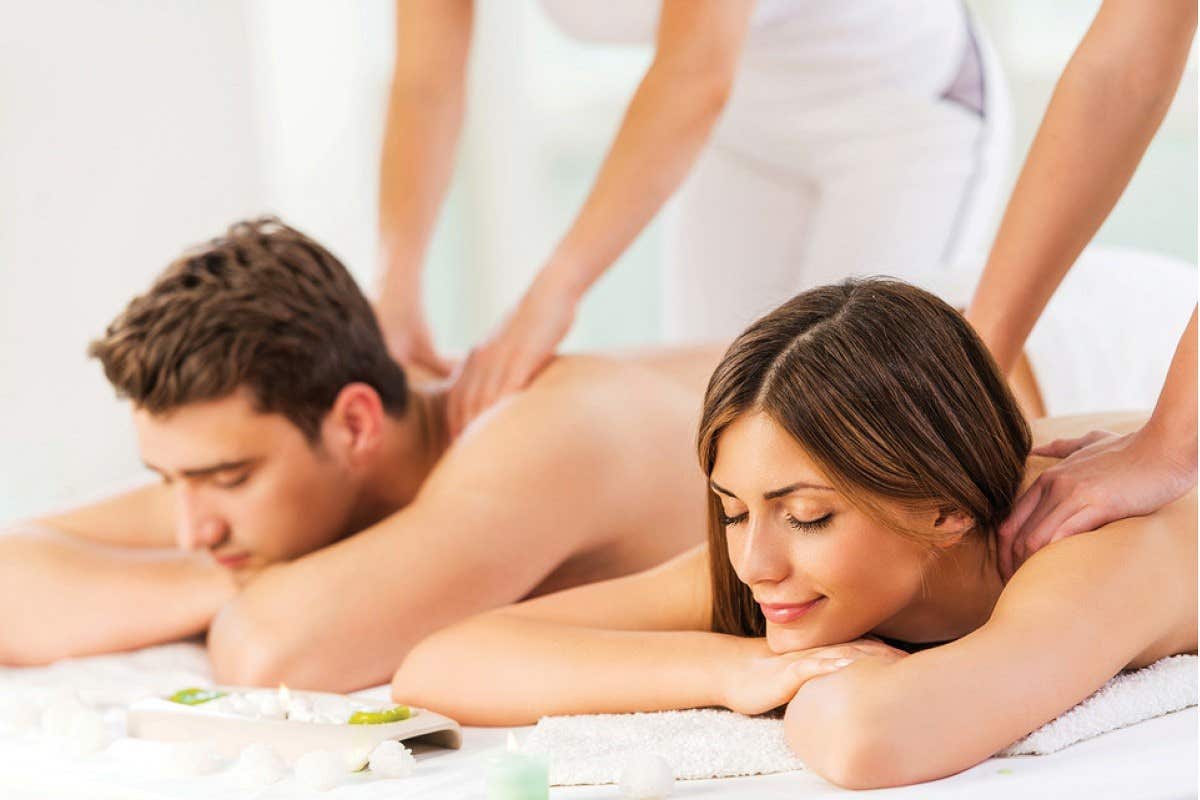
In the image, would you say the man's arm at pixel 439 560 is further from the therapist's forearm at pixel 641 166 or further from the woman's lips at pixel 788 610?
the woman's lips at pixel 788 610

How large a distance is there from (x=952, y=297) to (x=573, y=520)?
58cm

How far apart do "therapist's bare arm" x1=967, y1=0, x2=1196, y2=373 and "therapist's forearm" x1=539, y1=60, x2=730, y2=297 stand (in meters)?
0.53

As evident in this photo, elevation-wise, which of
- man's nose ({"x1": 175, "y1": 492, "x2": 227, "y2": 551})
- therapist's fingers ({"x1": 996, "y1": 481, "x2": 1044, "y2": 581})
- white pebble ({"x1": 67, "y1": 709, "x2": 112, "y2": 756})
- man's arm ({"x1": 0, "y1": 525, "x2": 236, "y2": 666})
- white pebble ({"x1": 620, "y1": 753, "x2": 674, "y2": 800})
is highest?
therapist's fingers ({"x1": 996, "y1": 481, "x2": 1044, "y2": 581})

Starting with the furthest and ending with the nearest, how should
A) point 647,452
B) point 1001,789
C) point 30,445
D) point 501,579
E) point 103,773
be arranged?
point 30,445 → point 647,452 → point 501,579 → point 103,773 → point 1001,789

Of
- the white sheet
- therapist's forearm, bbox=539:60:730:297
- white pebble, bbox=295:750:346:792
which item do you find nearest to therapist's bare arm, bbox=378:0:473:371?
therapist's forearm, bbox=539:60:730:297

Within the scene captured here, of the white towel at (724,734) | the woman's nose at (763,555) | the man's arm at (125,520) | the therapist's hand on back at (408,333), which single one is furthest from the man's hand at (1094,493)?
the man's arm at (125,520)

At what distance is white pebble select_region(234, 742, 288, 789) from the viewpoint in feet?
4.45

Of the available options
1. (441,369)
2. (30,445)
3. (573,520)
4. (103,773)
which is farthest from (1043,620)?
(30,445)

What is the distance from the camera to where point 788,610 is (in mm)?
1343

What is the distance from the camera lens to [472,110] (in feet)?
15.8

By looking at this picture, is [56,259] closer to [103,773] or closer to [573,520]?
[573,520]

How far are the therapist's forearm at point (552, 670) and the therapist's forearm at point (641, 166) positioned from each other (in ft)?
2.01

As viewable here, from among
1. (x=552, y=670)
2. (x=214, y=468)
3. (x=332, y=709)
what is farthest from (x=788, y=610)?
(x=214, y=468)

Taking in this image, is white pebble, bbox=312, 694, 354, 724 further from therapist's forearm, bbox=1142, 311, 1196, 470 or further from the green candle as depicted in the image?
therapist's forearm, bbox=1142, 311, 1196, 470
